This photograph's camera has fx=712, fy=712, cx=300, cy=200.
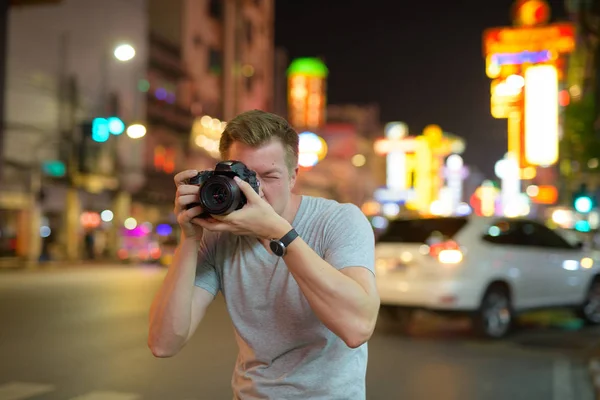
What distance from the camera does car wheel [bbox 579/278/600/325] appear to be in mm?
11844

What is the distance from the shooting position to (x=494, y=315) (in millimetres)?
9898

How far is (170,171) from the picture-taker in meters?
44.4

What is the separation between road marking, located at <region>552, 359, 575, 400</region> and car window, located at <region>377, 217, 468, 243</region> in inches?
94.8

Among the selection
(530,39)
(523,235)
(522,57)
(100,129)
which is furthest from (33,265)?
(530,39)

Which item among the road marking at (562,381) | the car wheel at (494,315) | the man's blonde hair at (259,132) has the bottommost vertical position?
the road marking at (562,381)

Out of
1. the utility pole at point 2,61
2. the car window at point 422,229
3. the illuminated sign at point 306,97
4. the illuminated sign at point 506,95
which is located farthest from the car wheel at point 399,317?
the illuminated sign at point 306,97

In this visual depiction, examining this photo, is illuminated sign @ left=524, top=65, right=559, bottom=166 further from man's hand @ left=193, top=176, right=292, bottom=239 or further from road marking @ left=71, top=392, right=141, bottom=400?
man's hand @ left=193, top=176, right=292, bottom=239

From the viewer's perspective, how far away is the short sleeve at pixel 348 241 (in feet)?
7.43

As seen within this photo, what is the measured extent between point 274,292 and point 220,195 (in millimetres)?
395

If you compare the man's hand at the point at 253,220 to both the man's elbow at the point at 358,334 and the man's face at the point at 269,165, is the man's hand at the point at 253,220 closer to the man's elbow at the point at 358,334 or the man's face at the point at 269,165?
the man's face at the point at 269,165

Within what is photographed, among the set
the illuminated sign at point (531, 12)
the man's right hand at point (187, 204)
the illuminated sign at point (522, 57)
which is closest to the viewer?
the man's right hand at point (187, 204)

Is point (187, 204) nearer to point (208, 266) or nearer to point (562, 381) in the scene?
point (208, 266)

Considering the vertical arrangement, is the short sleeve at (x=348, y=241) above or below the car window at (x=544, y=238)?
above

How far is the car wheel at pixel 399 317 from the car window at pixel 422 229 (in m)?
1.04
